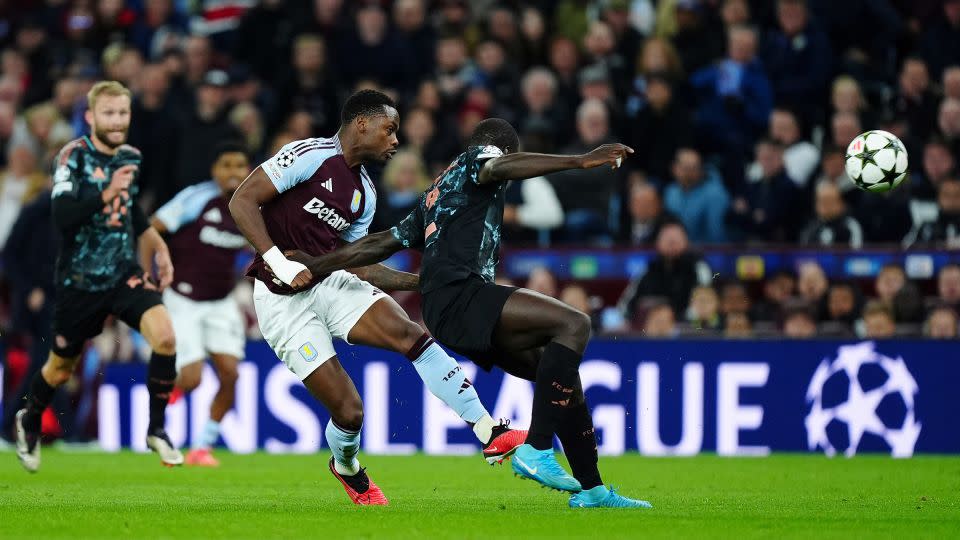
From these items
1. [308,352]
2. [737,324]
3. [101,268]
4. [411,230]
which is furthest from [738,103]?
[308,352]

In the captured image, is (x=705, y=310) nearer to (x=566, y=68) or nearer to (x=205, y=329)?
(x=566, y=68)

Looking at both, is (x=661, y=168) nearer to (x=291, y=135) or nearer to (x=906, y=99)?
(x=906, y=99)

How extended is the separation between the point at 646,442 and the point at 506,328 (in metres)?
6.11

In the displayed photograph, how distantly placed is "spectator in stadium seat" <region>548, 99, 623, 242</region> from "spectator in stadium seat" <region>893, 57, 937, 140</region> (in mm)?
2941

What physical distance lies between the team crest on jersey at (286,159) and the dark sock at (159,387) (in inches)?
115

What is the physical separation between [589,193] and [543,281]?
1.60m

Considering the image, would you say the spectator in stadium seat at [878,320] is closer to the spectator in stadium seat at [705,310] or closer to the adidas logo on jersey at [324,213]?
the spectator in stadium seat at [705,310]

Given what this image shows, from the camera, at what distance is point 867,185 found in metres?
→ 10.6

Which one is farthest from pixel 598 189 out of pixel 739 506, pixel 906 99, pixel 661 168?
pixel 739 506

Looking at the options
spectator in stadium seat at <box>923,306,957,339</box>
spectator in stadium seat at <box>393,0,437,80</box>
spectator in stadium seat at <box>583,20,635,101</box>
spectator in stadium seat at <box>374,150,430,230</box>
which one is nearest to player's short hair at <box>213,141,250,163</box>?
spectator in stadium seat at <box>374,150,430,230</box>

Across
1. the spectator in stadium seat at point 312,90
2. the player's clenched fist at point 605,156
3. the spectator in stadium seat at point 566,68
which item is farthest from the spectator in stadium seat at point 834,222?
the player's clenched fist at point 605,156

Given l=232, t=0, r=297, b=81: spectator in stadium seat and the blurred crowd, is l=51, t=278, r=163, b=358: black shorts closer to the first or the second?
the blurred crowd

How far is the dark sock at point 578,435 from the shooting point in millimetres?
8180

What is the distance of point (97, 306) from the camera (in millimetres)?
11234
